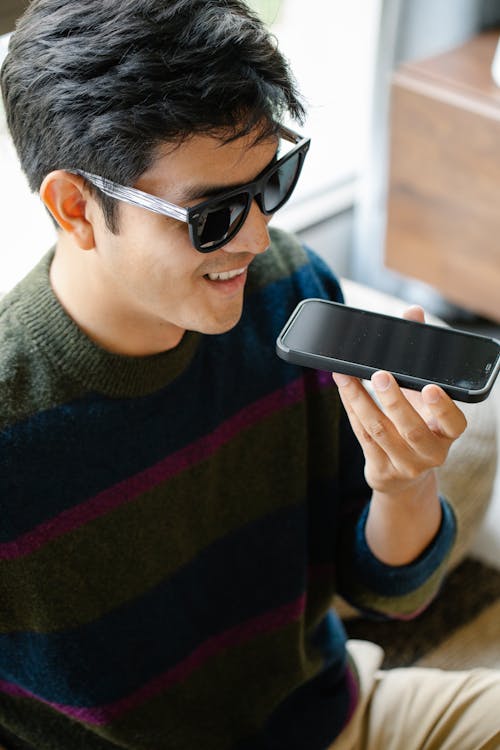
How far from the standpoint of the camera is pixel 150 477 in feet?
3.28

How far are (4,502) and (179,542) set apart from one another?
0.70 ft

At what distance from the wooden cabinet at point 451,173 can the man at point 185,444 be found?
0.94 m

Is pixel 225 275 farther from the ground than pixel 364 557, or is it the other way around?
pixel 225 275

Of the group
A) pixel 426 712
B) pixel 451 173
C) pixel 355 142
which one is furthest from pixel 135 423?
pixel 355 142

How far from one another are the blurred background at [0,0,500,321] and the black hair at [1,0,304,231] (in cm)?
98

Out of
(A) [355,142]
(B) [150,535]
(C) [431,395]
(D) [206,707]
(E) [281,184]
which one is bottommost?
(A) [355,142]

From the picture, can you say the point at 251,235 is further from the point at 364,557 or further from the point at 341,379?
the point at 364,557

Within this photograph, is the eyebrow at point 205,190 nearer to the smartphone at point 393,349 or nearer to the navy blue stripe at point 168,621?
the smartphone at point 393,349

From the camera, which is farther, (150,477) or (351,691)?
(351,691)

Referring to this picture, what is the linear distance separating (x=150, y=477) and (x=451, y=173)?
1.27 m

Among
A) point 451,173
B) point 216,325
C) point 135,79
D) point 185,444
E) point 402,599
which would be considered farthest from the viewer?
point 451,173

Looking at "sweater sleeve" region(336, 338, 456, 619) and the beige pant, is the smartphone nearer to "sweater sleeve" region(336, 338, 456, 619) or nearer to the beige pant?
"sweater sleeve" region(336, 338, 456, 619)

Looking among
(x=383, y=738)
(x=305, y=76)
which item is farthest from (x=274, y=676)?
(x=305, y=76)

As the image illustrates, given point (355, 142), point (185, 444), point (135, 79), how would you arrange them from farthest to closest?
1. point (355, 142)
2. point (185, 444)
3. point (135, 79)
